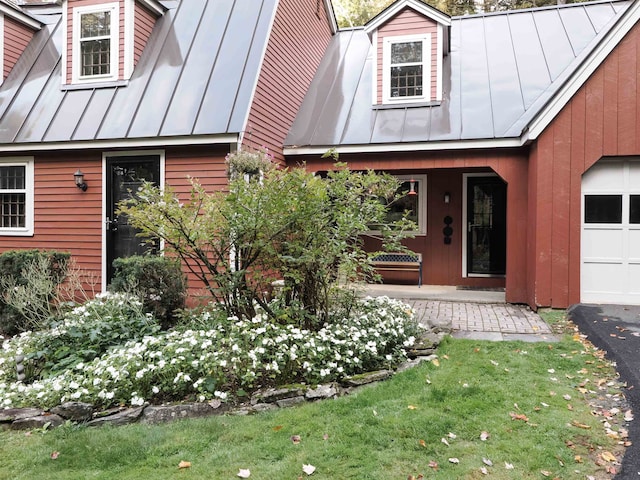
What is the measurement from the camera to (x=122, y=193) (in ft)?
26.3

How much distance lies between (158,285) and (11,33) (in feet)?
24.5

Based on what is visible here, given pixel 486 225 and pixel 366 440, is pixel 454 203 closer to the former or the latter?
pixel 486 225

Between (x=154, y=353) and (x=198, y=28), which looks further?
(x=198, y=28)

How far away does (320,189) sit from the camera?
4344mm

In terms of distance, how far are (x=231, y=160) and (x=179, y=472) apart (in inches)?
186

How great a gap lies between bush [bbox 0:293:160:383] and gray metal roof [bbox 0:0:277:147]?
316 centimetres

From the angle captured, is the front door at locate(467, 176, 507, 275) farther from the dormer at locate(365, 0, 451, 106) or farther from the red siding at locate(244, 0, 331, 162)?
the red siding at locate(244, 0, 331, 162)

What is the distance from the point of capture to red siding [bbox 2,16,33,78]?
9422 mm

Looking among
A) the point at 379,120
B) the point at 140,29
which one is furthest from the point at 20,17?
the point at 379,120

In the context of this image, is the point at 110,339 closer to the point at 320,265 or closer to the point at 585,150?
the point at 320,265

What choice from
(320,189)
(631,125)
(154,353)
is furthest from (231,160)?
(631,125)

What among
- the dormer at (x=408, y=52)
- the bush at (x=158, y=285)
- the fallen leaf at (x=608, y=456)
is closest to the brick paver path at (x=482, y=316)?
the fallen leaf at (x=608, y=456)

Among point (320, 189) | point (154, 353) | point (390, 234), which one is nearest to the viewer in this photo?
point (154, 353)

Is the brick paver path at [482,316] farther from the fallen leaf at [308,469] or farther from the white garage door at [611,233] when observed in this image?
the fallen leaf at [308,469]
